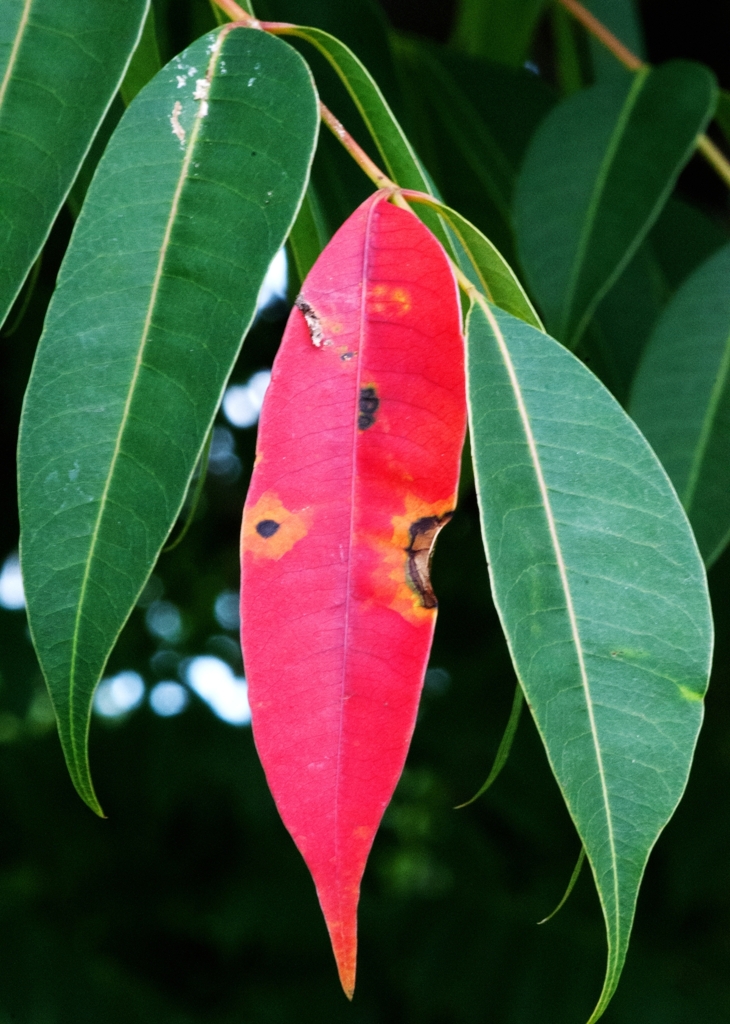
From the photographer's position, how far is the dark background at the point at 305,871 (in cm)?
128

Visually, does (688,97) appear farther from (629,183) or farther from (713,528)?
(713,528)

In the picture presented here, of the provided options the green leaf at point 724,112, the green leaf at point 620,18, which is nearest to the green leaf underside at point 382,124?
the green leaf at point 724,112

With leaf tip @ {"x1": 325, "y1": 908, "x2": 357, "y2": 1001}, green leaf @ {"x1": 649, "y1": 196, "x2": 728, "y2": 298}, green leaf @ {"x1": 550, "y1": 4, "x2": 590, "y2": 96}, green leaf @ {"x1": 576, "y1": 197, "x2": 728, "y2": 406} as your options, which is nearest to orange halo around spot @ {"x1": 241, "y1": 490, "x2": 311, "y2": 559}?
leaf tip @ {"x1": 325, "y1": 908, "x2": 357, "y2": 1001}

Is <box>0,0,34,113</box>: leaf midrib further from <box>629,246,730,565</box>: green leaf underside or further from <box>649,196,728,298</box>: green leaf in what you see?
<box>649,196,728,298</box>: green leaf

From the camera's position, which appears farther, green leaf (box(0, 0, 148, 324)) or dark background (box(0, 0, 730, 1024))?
dark background (box(0, 0, 730, 1024))

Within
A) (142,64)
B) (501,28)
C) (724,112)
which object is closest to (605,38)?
(724,112)

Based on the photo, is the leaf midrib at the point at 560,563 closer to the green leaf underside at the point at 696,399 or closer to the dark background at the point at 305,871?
A: the green leaf underside at the point at 696,399

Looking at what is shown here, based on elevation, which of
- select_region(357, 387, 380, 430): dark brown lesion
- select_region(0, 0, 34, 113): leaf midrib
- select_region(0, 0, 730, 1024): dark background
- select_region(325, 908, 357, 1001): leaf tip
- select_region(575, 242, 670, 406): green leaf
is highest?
select_region(0, 0, 34, 113): leaf midrib

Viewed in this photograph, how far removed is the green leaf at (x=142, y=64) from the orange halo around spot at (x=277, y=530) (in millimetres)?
272

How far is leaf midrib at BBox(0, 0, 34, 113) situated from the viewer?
36cm

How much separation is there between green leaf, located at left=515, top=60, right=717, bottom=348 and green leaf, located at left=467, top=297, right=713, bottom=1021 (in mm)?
244

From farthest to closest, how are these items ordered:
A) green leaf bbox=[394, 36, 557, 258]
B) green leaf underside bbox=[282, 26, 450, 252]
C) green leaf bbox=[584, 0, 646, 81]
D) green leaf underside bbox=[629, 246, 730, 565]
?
green leaf bbox=[584, 0, 646, 81] < green leaf bbox=[394, 36, 557, 258] < green leaf underside bbox=[629, 246, 730, 565] < green leaf underside bbox=[282, 26, 450, 252]

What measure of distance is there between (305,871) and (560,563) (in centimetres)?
127

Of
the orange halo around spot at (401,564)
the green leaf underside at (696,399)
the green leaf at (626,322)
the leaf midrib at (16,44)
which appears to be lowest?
the green leaf at (626,322)
